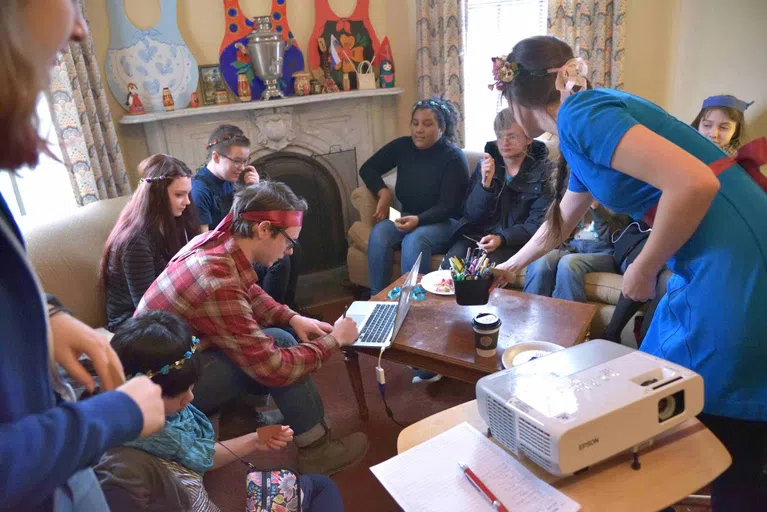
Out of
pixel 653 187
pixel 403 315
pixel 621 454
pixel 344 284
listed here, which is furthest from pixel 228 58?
pixel 621 454

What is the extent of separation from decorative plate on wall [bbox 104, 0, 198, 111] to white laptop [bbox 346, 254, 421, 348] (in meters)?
1.99

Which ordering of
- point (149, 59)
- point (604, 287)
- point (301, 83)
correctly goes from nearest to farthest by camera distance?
point (604, 287), point (149, 59), point (301, 83)

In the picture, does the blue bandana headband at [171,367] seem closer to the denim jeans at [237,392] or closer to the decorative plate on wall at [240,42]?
the denim jeans at [237,392]

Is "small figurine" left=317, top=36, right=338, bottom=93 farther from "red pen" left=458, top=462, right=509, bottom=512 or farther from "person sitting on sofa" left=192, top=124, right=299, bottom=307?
"red pen" left=458, top=462, right=509, bottom=512

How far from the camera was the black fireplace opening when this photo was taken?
11.9 ft

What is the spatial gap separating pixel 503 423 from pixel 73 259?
2.05 metres

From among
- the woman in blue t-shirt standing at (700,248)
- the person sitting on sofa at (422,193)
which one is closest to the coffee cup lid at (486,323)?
the woman in blue t-shirt standing at (700,248)

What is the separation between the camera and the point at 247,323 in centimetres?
164

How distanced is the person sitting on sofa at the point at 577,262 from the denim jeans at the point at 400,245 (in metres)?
0.54

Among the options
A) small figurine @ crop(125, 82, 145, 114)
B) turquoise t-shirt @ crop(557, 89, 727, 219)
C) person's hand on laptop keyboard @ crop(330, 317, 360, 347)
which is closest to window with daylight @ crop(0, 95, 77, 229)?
small figurine @ crop(125, 82, 145, 114)

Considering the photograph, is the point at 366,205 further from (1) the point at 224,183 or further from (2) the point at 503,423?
(2) the point at 503,423

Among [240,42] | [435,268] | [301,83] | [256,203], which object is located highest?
[240,42]

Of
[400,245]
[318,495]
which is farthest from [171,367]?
[400,245]

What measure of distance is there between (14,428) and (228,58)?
3.17m
